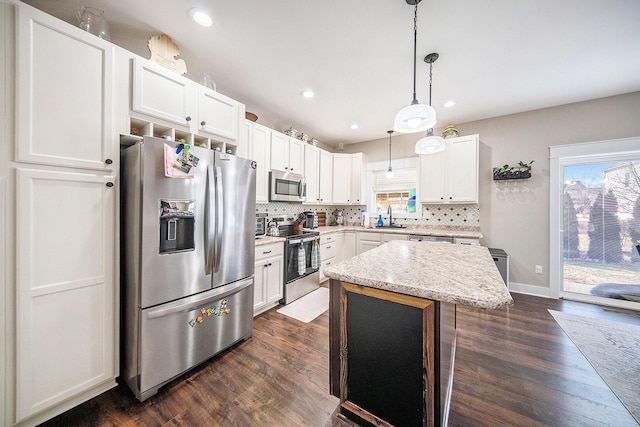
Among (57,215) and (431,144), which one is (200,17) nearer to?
(57,215)

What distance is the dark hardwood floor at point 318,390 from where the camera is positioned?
1.36 m

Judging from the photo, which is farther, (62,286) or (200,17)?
(200,17)

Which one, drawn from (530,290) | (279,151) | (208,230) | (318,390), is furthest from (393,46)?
(530,290)

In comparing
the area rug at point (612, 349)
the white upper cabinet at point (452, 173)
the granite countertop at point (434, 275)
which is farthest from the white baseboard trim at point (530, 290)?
the granite countertop at point (434, 275)

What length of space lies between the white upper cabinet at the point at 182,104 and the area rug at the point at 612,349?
369 centimetres

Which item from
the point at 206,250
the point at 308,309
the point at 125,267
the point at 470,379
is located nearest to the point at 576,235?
the point at 470,379

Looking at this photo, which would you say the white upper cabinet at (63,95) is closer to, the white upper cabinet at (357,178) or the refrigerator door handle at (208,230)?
the refrigerator door handle at (208,230)

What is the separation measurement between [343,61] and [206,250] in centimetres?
220

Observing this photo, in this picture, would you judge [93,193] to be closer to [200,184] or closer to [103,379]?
[200,184]

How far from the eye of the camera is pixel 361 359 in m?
1.21

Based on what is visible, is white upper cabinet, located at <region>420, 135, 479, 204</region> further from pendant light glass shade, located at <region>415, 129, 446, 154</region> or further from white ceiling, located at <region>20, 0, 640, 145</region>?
pendant light glass shade, located at <region>415, 129, 446, 154</region>

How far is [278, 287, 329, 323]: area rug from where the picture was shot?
104 inches

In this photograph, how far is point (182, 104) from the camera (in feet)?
6.25

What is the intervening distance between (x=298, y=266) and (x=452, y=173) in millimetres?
2850
